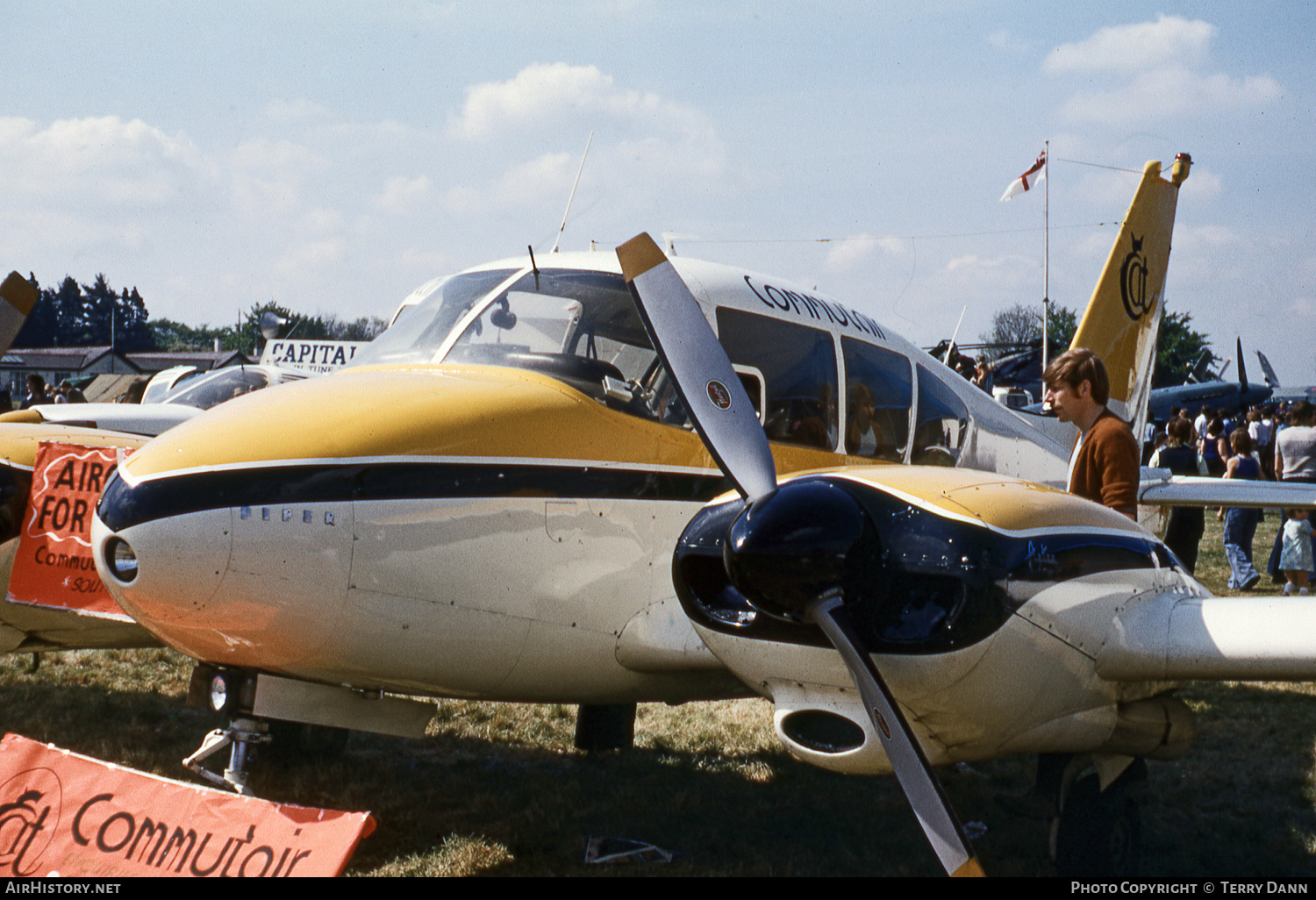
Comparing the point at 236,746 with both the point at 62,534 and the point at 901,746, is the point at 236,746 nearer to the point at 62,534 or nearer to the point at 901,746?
the point at 62,534

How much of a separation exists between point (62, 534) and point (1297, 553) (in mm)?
12709

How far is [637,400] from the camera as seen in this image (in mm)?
→ 4418

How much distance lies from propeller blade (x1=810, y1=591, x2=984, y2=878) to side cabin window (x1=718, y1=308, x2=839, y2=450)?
5.46 ft

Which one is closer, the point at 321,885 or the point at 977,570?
the point at 977,570

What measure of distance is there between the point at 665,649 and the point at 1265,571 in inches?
541

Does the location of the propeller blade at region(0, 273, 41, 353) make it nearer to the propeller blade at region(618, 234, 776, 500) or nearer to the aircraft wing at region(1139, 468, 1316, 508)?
the propeller blade at region(618, 234, 776, 500)

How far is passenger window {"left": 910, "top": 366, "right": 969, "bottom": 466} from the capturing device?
5.69 m

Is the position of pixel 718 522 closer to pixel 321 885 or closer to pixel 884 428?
pixel 321 885

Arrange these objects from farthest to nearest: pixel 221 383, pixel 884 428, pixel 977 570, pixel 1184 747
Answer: pixel 221 383
pixel 884 428
pixel 1184 747
pixel 977 570

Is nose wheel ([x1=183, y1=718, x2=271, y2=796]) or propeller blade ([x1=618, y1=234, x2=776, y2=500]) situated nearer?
propeller blade ([x1=618, y1=234, x2=776, y2=500])

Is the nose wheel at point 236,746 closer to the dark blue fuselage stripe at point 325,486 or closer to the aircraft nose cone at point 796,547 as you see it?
the dark blue fuselage stripe at point 325,486

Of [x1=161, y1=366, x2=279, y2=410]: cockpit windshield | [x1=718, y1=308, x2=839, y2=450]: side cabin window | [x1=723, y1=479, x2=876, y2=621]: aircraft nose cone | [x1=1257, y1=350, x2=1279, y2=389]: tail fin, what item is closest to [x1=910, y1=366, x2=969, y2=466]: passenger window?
[x1=718, y1=308, x2=839, y2=450]: side cabin window

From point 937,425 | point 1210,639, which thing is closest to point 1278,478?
point 937,425

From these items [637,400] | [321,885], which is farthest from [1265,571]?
[321,885]
